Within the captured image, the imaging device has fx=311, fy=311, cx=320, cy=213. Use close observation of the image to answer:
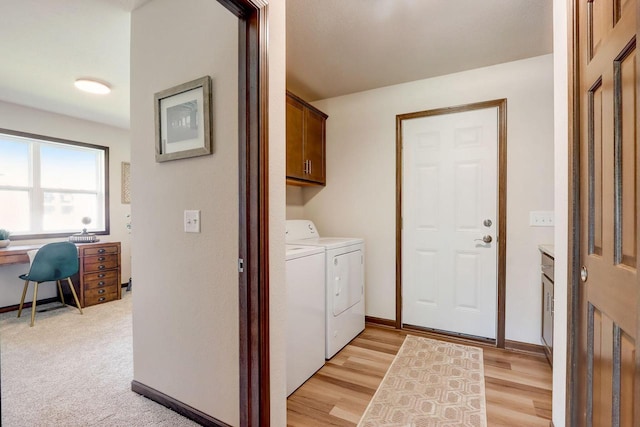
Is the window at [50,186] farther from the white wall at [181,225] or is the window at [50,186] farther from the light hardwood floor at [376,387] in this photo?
the light hardwood floor at [376,387]

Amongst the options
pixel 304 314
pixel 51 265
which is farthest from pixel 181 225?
pixel 51 265

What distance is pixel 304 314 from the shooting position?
2.08m

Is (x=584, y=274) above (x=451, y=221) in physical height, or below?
below

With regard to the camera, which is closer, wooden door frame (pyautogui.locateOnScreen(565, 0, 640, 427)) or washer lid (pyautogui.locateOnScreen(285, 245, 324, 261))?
wooden door frame (pyautogui.locateOnScreen(565, 0, 640, 427))

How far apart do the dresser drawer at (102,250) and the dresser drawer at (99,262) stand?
0.16 ft

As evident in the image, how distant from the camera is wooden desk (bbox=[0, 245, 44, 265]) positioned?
10.3ft

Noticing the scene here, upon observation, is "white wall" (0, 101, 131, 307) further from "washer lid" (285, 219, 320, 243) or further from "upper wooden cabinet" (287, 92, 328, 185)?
"upper wooden cabinet" (287, 92, 328, 185)

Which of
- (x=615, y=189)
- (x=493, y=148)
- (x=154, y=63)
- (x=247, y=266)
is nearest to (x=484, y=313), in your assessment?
(x=493, y=148)

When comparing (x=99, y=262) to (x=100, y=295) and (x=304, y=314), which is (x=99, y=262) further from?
(x=304, y=314)

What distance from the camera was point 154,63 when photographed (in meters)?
1.81

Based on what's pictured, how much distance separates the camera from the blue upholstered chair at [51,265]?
3.13 meters

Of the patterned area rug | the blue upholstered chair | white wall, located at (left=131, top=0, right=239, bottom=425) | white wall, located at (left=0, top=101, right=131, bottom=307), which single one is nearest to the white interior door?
the patterned area rug

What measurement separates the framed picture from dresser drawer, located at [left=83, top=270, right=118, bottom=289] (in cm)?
296

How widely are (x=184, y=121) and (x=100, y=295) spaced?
11.1ft
